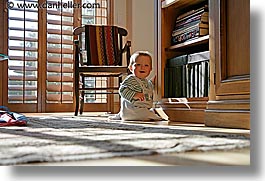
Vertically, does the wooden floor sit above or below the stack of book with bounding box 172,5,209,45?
below

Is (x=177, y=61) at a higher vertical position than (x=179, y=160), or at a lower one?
higher

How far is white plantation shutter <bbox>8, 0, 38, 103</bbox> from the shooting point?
360 cm

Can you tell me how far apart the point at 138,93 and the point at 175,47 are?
415 millimetres

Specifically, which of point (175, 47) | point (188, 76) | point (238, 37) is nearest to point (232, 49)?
point (238, 37)

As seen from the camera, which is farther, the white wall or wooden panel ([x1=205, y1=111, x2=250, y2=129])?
the white wall

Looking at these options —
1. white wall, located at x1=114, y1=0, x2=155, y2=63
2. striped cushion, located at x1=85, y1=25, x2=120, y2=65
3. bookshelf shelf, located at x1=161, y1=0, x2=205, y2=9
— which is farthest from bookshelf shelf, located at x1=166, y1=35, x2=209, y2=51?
white wall, located at x1=114, y1=0, x2=155, y2=63

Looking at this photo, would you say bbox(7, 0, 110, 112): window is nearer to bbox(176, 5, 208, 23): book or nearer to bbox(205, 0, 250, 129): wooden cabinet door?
bbox(176, 5, 208, 23): book

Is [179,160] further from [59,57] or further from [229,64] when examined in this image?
[59,57]

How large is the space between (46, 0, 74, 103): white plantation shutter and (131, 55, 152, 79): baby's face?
1834 mm

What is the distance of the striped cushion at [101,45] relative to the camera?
3.02m

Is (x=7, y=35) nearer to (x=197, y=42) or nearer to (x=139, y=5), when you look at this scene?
(x=139, y=5)

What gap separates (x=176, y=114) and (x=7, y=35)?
2169mm

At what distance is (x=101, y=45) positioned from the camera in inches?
121

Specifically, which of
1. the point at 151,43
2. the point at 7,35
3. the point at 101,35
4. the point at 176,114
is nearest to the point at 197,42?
the point at 176,114
